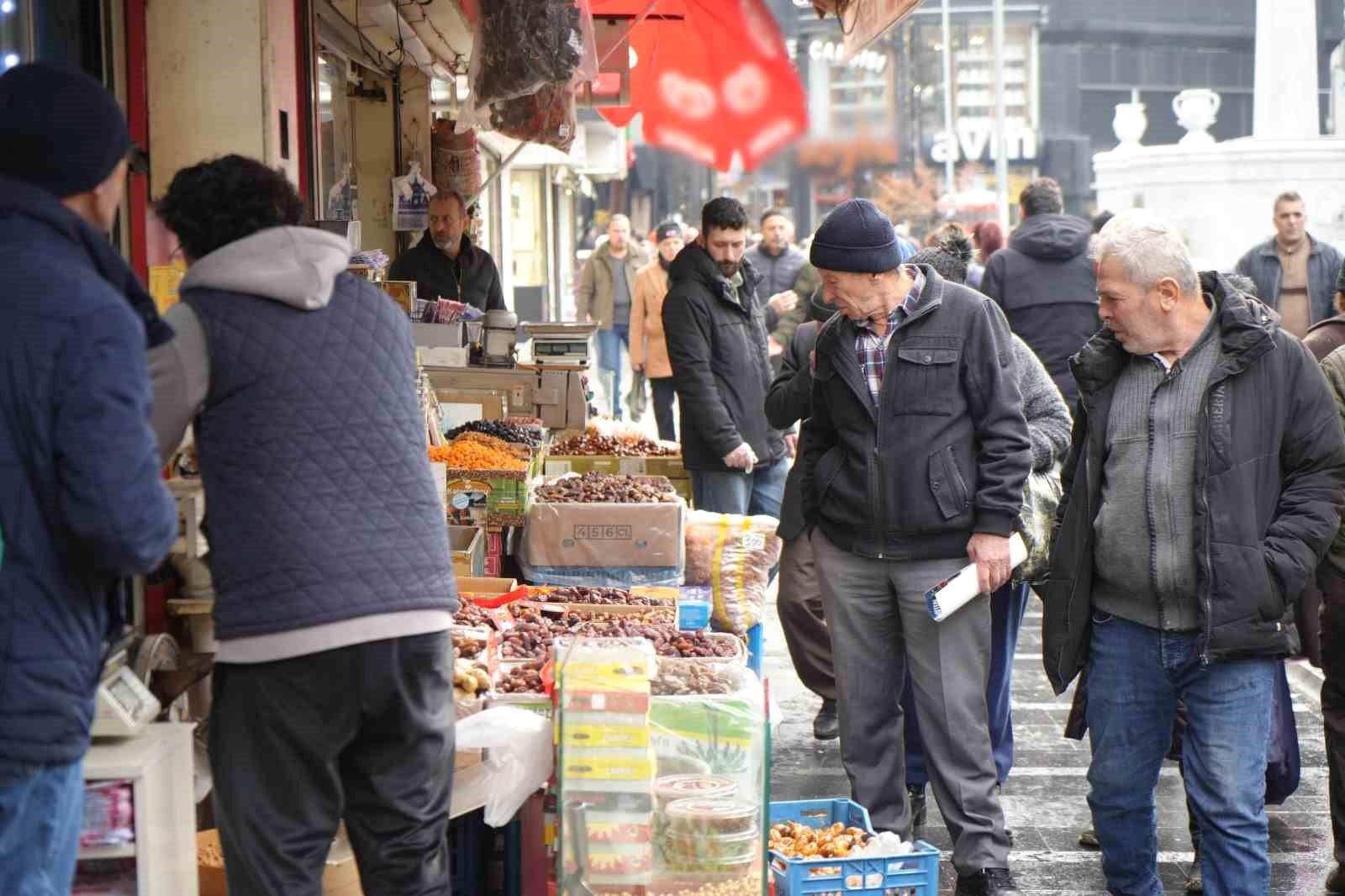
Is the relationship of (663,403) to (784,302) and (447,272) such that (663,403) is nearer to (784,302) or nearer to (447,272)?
(784,302)

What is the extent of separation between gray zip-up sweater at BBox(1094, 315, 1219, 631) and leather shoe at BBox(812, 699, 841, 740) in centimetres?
283

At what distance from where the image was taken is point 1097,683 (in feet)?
15.9

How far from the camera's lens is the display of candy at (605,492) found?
22.0 ft

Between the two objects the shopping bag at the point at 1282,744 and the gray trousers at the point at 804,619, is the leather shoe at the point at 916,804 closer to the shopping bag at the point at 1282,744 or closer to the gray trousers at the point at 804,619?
the gray trousers at the point at 804,619

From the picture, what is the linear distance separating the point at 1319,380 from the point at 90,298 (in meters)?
3.23

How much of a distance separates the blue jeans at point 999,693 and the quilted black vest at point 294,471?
128 inches

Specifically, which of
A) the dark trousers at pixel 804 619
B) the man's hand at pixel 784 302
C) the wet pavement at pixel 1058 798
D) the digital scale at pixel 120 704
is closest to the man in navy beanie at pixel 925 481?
the wet pavement at pixel 1058 798

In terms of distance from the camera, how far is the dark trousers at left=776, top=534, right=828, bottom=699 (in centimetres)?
725

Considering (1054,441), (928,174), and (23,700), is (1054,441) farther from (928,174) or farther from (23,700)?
(928,174)

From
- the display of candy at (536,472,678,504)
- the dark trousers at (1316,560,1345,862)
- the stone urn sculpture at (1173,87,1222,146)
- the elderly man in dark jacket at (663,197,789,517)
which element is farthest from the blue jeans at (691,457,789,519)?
the stone urn sculpture at (1173,87,1222,146)

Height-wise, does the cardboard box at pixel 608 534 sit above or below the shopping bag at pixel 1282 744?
above

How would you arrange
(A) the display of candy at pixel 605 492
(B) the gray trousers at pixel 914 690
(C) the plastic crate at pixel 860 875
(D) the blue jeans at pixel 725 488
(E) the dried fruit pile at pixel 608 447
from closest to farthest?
(C) the plastic crate at pixel 860 875, (B) the gray trousers at pixel 914 690, (A) the display of candy at pixel 605 492, (D) the blue jeans at pixel 725 488, (E) the dried fruit pile at pixel 608 447

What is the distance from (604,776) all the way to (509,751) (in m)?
0.26

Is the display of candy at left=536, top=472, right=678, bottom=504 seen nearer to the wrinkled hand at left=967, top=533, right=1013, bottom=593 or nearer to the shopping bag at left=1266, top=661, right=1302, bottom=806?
the wrinkled hand at left=967, top=533, right=1013, bottom=593
